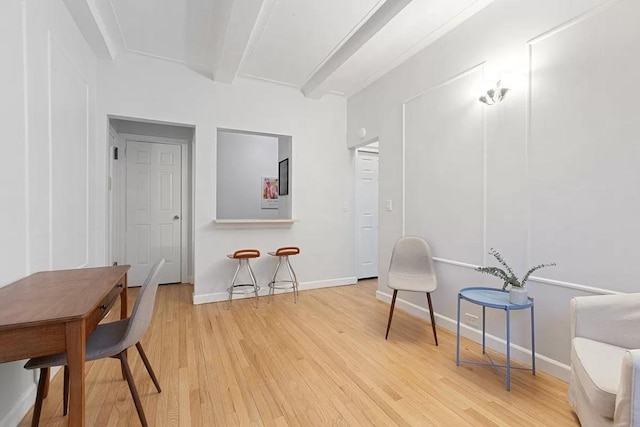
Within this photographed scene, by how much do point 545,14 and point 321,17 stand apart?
66.2 inches

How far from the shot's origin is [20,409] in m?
1.59

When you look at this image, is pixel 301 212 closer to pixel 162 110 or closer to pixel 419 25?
pixel 162 110

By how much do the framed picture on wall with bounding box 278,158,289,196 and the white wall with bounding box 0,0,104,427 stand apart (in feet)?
7.57

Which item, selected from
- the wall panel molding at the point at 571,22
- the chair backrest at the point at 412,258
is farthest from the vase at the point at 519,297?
the wall panel molding at the point at 571,22

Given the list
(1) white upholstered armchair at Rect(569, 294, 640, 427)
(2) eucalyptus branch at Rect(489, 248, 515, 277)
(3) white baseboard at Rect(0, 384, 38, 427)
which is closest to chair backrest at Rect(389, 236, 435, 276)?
(2) eucalyptus branch at Rect(489, 248, 515, 277)

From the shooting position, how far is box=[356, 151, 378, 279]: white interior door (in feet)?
15.4

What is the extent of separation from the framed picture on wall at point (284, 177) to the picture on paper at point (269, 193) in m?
1.25

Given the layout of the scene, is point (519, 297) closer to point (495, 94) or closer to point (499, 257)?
point (499, 257)

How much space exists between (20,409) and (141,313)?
972mm

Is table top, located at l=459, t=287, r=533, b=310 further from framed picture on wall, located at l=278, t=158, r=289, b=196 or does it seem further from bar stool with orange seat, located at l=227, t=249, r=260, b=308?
framed picture on wall, located at l=278, t=158, r=289, b=196

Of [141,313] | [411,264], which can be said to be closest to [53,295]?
[141,313]

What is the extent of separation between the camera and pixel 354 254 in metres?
4.56

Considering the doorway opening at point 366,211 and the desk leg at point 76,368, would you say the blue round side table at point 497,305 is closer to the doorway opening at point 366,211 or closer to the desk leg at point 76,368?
the desk leg at point 76,368

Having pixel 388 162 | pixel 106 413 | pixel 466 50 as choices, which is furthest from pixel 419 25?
pixel 106 413
